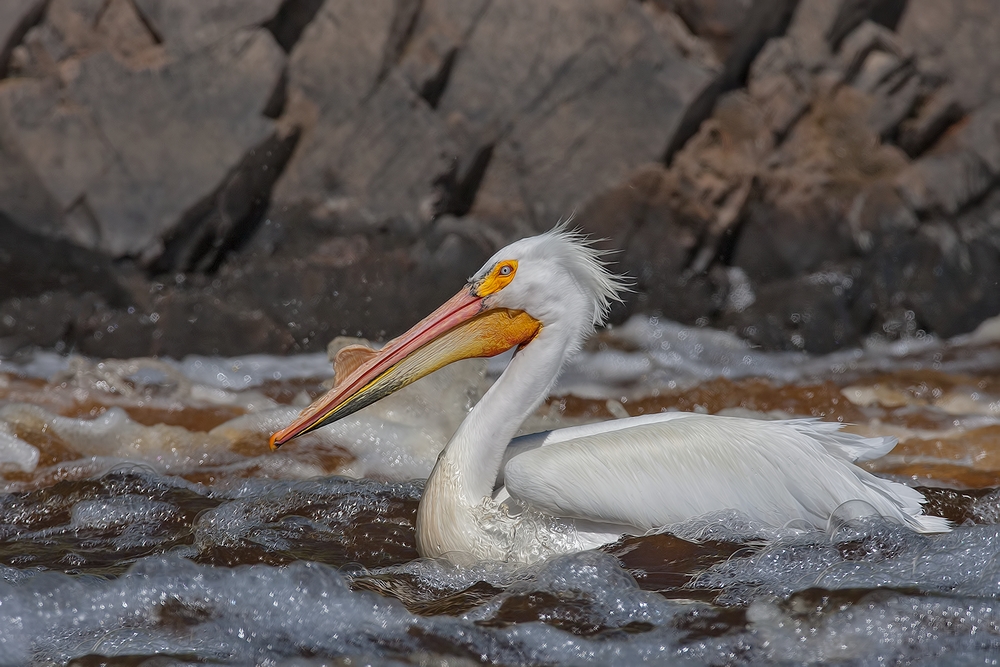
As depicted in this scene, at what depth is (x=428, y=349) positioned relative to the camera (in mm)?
2971

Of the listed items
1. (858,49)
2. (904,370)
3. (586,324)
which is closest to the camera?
(586,324)

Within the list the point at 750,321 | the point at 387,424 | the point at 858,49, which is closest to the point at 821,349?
the point at 750,321

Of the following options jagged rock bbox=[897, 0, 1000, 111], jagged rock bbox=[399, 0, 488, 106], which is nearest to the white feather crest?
jagged rock bbox=[399, 0, 488, 106]

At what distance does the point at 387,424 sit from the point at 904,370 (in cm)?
300

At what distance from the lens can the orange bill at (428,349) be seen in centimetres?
293

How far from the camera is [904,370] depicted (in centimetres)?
573

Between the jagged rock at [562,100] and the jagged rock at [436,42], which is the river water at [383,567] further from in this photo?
the jagged rock at [436,42]

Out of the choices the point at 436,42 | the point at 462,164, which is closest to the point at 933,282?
the point at 462,164

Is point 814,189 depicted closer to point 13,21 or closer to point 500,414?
point 500,414

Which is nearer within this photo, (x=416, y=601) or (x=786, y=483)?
(x=416, y=601)

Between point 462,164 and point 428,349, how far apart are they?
3.45 metres

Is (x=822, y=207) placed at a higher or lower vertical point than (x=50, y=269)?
higher

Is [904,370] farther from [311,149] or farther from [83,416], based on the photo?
[83,416]

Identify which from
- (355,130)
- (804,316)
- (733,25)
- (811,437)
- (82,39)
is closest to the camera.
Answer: (811,437)
